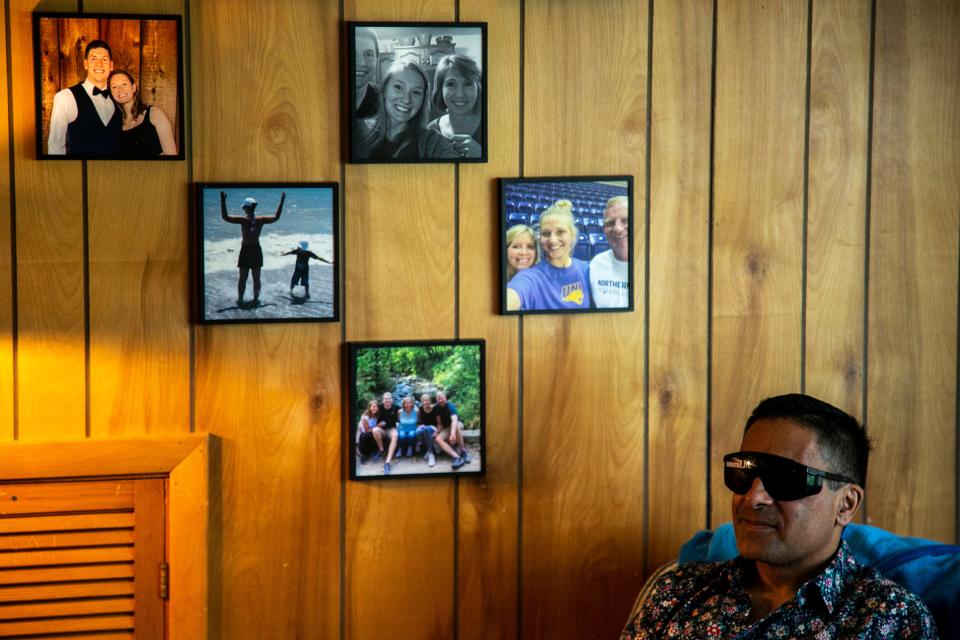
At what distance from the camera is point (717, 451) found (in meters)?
2.10

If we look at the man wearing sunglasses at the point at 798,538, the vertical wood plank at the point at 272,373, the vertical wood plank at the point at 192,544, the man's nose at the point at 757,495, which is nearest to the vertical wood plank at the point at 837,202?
the man wearing sunglasses at the point at 798,538

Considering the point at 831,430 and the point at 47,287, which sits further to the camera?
the point at 47,287

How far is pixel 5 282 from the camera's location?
187 centimetres

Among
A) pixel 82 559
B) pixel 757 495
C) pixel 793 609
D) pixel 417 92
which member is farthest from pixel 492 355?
pixel 82 559

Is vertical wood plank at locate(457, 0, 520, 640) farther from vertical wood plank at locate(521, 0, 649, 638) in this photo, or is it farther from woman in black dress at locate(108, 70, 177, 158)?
woman in black dress at locate(108, 70, 177, 158)

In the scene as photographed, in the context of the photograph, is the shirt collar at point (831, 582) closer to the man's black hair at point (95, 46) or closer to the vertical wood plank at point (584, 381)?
the vertical wood plank at point (584, 381)

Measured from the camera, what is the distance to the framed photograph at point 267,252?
6.25 feet

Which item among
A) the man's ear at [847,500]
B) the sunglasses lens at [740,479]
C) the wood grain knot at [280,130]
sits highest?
the wood grain knot at [280,130]

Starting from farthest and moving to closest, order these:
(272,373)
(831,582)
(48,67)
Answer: (272,373) < (48,67) < (831,582)

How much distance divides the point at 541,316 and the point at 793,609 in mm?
709

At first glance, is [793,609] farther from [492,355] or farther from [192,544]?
[192,544]

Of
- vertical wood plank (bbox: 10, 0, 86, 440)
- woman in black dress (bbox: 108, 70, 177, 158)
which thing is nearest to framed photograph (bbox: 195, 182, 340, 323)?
woman in black dress (bbox: 108, 70, 177, 158)

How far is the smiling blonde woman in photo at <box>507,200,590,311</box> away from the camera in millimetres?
1999

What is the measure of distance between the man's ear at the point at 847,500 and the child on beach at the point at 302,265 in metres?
0.96
